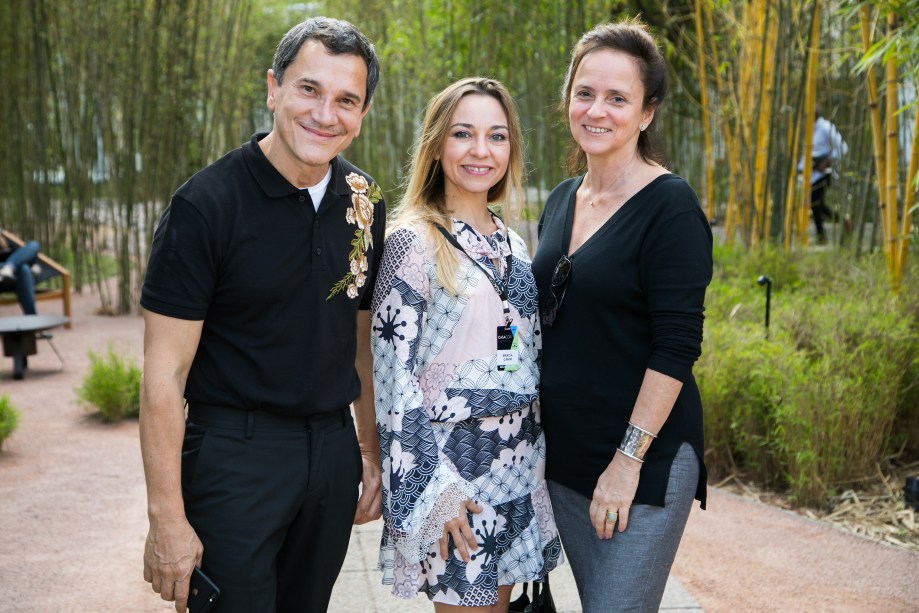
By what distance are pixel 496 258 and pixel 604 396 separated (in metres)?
0.35

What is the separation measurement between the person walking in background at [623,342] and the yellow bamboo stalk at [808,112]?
363cm

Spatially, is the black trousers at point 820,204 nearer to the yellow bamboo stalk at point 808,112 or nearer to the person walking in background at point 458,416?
the yellow bamboo stalk at point 808,112

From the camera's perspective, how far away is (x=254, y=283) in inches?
62.4

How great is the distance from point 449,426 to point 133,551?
1890 millimetres

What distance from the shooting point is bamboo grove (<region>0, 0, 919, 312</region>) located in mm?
5910

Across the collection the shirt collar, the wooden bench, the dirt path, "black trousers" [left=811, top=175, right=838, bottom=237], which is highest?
the shirt collar

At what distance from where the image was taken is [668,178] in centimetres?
175

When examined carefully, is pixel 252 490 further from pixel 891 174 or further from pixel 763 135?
pixel 763 135

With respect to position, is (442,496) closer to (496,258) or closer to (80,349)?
(496,258)

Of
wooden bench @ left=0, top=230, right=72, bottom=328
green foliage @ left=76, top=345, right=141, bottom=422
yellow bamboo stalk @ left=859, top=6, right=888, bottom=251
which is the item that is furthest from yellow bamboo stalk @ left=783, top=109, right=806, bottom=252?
wooden bench @ left=0, top=230, right=72, bottom=328

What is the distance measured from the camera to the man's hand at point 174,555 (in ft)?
5.09

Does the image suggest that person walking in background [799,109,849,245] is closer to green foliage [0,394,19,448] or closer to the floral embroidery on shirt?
green foliage [0,394,19,448]

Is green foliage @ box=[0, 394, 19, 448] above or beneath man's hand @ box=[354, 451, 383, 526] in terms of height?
beneath

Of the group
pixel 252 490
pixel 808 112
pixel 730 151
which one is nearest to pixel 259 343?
pixel 252 490
